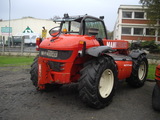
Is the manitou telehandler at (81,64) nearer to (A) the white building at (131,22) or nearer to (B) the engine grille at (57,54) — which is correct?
(B) the engine grille at (57,54)

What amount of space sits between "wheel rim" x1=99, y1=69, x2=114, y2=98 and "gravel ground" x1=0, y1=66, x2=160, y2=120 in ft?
1.13

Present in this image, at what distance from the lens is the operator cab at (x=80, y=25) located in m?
5.10

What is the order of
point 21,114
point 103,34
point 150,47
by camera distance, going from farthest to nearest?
point 150,47, point 103,34, point 21,114

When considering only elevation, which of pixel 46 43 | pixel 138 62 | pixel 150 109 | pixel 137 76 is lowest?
pixel 150 109

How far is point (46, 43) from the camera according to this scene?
189 inches

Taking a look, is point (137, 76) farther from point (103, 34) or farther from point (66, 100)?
point (66, 100)

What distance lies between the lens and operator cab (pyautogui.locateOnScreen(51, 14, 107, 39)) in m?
5.10

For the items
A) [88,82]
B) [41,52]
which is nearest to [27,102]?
[41,52]

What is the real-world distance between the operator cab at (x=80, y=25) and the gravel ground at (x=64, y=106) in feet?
5.91

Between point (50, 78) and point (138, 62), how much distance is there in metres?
3.43

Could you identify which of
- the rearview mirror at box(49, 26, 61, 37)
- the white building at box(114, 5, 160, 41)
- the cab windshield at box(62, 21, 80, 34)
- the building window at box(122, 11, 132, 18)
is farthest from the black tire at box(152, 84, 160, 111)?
the building window at box(122, 11, 132, 18)

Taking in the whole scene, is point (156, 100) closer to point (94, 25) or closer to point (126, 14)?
point (94, 25)

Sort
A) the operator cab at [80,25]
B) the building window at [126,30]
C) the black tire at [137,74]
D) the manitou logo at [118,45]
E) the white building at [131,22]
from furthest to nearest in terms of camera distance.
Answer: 1. the building window at [126,30]
2. the white building at [131,22]
3. the black tire at [137,74]
4. the manitou logo at [118,45]
5. the operator cab at [80,25]

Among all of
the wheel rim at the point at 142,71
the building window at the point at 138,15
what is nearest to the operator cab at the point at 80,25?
the wheel rim at the point at 142,71
